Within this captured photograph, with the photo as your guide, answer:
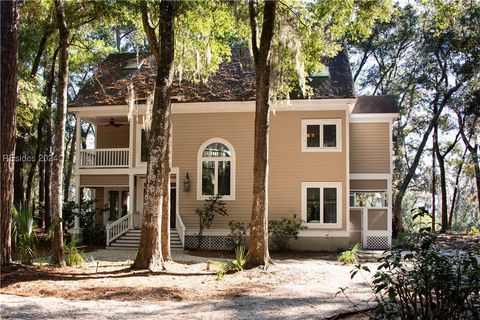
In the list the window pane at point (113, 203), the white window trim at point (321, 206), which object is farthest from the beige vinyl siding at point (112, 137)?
the white window trim at point (321, 206)

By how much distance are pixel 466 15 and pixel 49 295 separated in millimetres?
22736

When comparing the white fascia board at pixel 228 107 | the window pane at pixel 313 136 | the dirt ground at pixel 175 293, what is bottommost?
the dirt ground at pixel 175 293

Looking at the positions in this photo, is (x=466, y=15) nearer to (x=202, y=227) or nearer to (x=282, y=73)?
(x=282, y=73)

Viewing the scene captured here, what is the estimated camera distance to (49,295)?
7.93 metres

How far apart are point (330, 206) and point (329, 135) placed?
8.70 feet

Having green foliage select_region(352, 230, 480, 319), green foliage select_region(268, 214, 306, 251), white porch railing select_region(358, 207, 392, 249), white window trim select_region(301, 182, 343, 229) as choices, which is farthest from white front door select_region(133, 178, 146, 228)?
green foliage select_region(352, 230, 480, 319)

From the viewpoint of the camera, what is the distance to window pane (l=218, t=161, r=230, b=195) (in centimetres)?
1798

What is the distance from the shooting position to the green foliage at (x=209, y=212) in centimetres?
1752

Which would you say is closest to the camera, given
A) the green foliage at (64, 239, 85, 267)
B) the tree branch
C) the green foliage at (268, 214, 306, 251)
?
the green foliage at (64, 239, 85, 267)

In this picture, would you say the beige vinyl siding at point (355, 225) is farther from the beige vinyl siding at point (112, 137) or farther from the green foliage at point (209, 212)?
the beige vinyl siding at point (112, 137)

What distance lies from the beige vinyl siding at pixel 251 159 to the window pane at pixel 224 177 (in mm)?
403

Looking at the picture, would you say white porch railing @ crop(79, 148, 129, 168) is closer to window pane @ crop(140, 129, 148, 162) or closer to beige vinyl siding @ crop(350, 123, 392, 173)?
window pane @ crop(140, 129, 148, 162)

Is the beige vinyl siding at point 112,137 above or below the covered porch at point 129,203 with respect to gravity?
above

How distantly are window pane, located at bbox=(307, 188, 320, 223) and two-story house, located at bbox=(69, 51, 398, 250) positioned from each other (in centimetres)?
4
